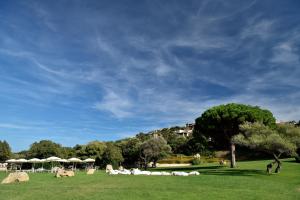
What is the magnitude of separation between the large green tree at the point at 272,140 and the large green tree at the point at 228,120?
703 cm

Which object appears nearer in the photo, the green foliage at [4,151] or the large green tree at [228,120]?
the large green tree at [228,120]

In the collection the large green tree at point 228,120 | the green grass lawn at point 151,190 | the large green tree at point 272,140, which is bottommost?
the green grass lawn at point 151,190

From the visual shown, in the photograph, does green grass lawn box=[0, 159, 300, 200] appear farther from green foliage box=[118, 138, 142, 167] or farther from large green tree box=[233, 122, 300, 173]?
green foliage box=[118, 138, 142, 167]

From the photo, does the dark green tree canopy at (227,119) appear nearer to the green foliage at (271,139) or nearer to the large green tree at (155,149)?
the green foliage at (271,139)

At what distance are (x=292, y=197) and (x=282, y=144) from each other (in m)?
19.5

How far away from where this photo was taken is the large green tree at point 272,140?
37.9 meters

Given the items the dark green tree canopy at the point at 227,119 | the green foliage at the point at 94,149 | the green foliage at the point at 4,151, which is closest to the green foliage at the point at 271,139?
the dark green tree canopy at the point at 227,119

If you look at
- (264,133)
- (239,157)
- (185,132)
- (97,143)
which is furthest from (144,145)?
(185,132)

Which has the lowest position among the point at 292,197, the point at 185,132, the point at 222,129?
the point at 292,197

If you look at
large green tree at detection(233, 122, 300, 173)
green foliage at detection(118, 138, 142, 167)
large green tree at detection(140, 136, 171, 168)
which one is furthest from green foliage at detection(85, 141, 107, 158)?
large green tree at detection(233, 122, 300, 173)

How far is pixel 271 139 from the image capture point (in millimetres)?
37781

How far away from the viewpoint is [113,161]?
74688 mm

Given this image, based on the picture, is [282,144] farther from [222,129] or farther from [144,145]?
[144,145]

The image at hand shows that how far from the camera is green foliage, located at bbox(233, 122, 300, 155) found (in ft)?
124
